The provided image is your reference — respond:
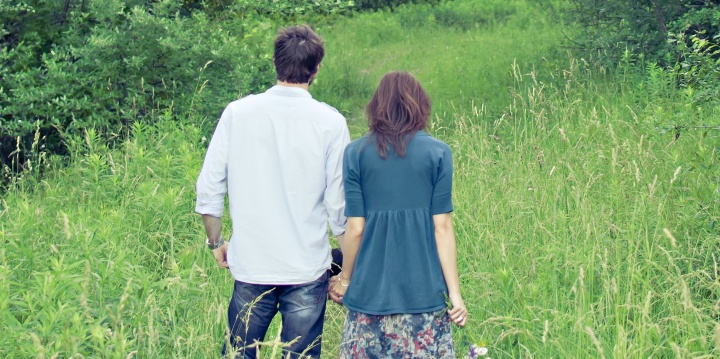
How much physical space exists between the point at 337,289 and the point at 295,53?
1.05 m

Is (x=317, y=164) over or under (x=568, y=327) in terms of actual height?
over

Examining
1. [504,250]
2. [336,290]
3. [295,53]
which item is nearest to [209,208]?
[336,290]

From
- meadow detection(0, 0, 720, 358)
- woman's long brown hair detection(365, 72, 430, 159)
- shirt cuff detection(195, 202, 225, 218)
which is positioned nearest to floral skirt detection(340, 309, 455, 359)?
meadow detection(0, 0, 720, 358)

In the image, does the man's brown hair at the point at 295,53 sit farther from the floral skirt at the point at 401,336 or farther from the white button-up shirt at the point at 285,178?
the floral skirt at the point at 401,336

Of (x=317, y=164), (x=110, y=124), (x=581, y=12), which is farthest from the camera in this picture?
(x=581, y=12)

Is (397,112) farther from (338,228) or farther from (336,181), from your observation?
(338,228)

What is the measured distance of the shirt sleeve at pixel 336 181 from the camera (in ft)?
13.2

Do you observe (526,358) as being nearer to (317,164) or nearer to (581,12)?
(317,164)

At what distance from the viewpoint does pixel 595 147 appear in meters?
7.07

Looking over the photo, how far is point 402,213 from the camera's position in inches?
151

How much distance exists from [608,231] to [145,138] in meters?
4.39

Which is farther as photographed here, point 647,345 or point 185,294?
point 185,294

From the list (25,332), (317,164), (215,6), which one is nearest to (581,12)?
(215,6)

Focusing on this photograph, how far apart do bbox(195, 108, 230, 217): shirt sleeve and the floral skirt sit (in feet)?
2.69
